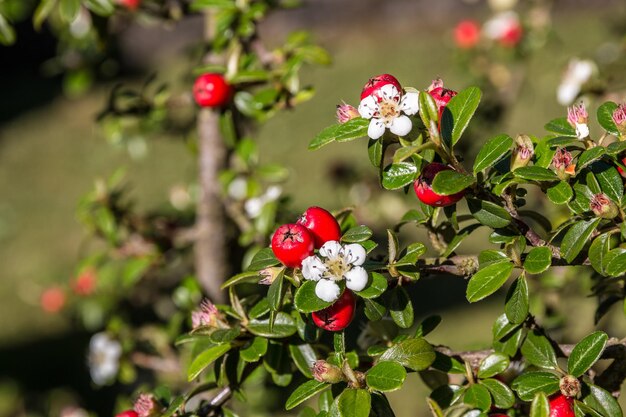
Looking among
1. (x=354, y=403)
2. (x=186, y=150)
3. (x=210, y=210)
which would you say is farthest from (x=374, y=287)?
(x=186, y=150)

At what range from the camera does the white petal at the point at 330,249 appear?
0.97 meters

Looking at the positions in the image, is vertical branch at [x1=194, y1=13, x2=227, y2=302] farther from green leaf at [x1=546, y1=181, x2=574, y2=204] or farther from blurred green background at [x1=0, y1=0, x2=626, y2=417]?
green leaf at [x1=546, y1=181, x2=574, y2=204]

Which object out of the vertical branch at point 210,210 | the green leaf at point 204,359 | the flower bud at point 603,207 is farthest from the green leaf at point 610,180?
the vertical branch at point 210,210

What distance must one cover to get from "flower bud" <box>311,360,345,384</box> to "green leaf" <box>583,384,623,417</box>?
1.14 feet

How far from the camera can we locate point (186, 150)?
199 inches

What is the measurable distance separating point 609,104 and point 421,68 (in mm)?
4929

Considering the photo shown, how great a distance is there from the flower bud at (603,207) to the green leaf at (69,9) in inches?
47.7

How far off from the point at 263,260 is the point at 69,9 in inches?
37.5

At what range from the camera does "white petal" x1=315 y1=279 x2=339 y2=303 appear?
3.10ft

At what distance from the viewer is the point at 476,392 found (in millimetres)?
1053

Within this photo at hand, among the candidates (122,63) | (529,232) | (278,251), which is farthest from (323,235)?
(122,63)

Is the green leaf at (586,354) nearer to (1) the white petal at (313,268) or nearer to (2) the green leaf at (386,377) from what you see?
(2) the green leaf at (386,377)

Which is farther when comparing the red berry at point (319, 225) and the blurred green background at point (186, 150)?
the blurred green background at point (186, 150)

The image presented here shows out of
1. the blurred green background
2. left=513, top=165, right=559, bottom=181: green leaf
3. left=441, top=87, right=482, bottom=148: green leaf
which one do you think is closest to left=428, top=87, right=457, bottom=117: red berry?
left=441, top=87, right=482, bottom=148: green leaf
